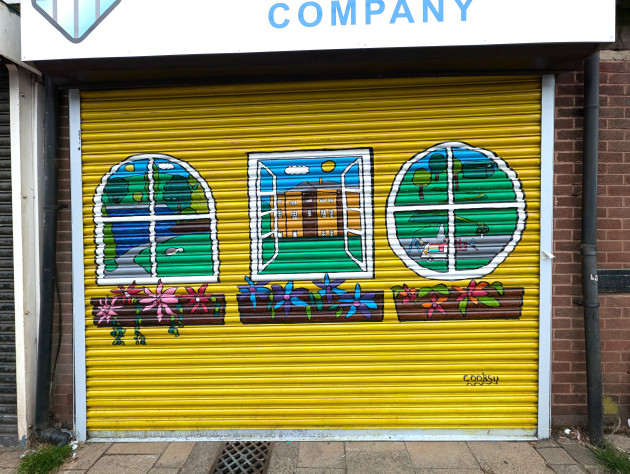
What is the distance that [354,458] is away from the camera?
3.26 m

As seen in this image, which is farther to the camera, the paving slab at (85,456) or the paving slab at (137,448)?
the paving slab at (137,448)

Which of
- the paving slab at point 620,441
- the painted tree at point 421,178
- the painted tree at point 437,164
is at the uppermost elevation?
the painted tree at point 437,164

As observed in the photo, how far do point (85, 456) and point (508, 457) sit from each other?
3.53 m

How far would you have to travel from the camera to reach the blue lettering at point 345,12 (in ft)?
10.2

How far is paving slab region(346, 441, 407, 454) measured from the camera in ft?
11.1

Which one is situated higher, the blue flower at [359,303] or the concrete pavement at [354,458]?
the blue flower at [359,303]

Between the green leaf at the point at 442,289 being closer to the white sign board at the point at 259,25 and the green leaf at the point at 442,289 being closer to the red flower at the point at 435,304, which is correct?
the red flower at the point at 435,304

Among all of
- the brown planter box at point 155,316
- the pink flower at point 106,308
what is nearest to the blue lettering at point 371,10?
the brown planter box at point 155,316

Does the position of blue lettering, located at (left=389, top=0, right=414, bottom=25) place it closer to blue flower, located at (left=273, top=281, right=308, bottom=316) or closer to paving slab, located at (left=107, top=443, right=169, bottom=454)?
blue flower, located at (left=273, top=281, right=308, bottom=316)

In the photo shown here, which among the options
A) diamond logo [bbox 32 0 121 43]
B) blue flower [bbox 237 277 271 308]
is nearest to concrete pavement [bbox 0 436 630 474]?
blue flower [bbox 237 277 271 308]

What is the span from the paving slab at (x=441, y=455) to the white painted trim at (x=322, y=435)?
65 mm

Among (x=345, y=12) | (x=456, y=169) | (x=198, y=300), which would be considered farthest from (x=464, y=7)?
(x=198, y=300)

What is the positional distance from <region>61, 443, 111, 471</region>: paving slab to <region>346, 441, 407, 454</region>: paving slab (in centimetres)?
214

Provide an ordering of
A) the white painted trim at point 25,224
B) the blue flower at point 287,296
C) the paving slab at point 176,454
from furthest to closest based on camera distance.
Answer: the blue flower at point 287,296
the white painted trim at point 25,224
the paving slab at point 176,454
